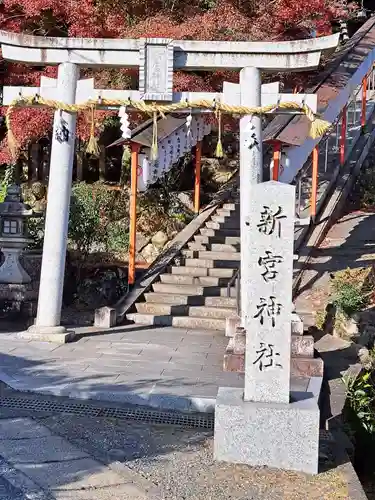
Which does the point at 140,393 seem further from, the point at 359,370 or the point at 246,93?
the point at 246,93

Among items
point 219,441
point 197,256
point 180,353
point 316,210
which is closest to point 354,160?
point 316,210

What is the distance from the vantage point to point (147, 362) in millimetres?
8500

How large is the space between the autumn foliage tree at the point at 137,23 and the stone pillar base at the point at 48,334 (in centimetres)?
470

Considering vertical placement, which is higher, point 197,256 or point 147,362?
point 197,256

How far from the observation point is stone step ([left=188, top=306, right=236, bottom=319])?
36.9 feet

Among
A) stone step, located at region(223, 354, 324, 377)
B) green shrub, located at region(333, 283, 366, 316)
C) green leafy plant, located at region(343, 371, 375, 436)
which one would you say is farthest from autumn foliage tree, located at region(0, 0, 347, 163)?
green leafy plant, located at region(343, 371, 375, 436)

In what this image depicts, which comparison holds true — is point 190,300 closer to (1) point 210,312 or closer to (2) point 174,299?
(2) point 174,299

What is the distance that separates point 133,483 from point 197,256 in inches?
336

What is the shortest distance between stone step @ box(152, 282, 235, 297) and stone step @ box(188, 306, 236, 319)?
52 cm

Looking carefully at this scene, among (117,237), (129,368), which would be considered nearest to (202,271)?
(117,237)

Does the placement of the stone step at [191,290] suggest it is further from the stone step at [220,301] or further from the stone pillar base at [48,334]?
the stone pillar base at [48,334]

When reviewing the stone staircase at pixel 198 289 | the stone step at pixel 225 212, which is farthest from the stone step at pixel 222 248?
the stone step at pixel 225 212

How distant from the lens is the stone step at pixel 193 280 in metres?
12.2

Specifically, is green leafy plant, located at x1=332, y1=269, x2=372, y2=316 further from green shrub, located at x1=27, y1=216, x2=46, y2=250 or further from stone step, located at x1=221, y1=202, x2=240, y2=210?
green shrub, located at x1=27, y1=216, x2=46, y2=250
